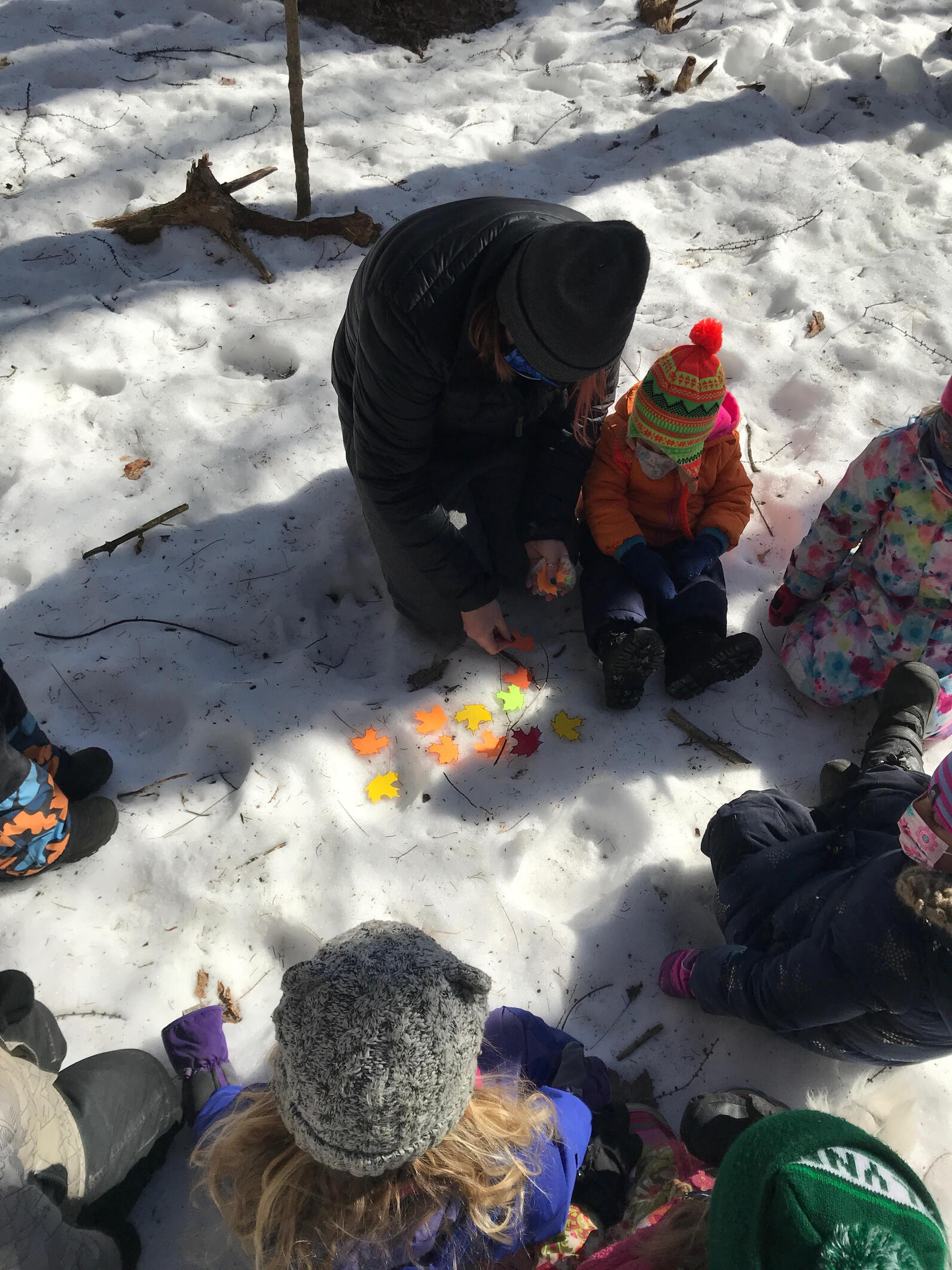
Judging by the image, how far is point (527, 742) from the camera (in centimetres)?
255

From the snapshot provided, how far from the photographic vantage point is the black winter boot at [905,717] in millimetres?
2328

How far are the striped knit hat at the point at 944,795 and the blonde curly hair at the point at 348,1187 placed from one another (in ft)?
3.23

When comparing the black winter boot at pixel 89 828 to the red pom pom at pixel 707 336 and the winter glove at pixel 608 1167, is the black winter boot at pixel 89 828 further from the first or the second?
the red pom pom at pixel 707 336

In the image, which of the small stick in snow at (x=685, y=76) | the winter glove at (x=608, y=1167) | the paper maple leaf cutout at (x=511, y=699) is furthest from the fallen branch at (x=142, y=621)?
the small stick in snow at (x=685, y=76)

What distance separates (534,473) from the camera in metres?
2.63

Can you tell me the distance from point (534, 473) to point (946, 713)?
60.9 inches

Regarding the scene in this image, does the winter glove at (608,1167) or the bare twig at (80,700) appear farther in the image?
the bare twig at (80,700)

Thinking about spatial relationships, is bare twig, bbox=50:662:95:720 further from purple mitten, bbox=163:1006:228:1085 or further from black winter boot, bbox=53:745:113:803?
purple mitten, bbox=163:1006:228:1085

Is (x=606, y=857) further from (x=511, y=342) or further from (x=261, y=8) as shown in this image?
(x=261, y=8)

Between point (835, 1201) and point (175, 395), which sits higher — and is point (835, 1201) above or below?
above

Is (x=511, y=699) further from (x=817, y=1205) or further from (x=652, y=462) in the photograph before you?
(x=817, y=1205)

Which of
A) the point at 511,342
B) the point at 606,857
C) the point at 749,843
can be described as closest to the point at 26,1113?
the point at 606,857

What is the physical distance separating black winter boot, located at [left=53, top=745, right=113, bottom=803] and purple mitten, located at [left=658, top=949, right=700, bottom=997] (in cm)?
172

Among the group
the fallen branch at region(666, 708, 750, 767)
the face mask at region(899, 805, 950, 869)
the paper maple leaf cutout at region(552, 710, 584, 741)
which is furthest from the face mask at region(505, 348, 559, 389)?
the face mask at region(899, 805, 950, 869)
